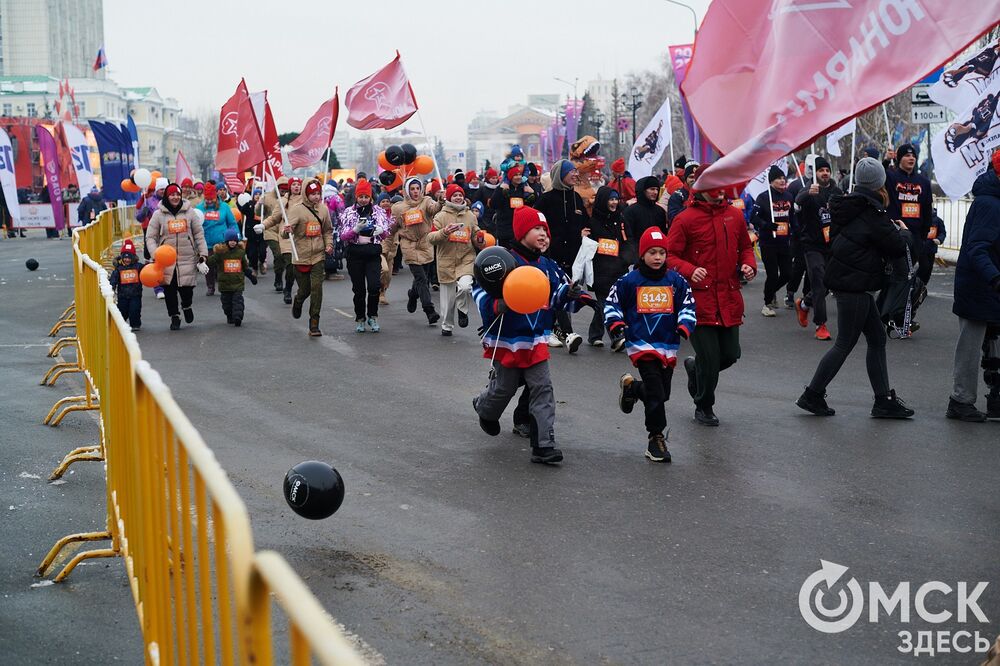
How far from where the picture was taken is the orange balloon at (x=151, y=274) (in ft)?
49.2

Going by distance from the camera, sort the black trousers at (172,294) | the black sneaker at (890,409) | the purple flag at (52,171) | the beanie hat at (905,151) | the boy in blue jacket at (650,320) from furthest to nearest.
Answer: the purple flag at (52,171), the black trousers at (172,294), the beanie hat at (905,151), the black sneaker at (890,409), the boy in blue jacket at (650,320)

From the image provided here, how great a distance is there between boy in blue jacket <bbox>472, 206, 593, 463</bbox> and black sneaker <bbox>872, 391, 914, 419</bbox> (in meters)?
2.77

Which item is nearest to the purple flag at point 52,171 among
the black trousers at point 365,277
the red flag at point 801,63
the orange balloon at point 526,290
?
the black trousers at point 365,277

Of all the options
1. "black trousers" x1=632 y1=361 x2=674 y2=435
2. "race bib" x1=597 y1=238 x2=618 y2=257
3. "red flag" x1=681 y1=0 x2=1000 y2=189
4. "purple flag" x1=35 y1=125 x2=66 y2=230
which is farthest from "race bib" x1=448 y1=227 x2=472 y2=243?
"purple flag" x1=35 y1=125 x2=66 y2=230

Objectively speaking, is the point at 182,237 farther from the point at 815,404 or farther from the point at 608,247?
the point at 815,404

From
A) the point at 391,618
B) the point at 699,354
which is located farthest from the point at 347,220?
the point at 391,618

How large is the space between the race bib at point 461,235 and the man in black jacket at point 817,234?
3968mm

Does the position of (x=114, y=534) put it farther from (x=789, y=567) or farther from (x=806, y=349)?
(x=806, y=349)

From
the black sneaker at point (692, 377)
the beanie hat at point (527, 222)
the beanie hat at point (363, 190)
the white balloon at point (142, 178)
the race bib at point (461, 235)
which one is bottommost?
the black sneaker at point (692, 377)

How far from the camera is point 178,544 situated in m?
3.61

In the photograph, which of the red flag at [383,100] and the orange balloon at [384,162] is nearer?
the red flag at [383,100]

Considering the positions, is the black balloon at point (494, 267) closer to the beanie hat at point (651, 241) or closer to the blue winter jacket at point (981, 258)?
the beanie hat at point (651, 241)

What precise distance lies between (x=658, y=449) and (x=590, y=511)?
4.22 ft

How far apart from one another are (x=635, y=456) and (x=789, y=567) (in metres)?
2.49
